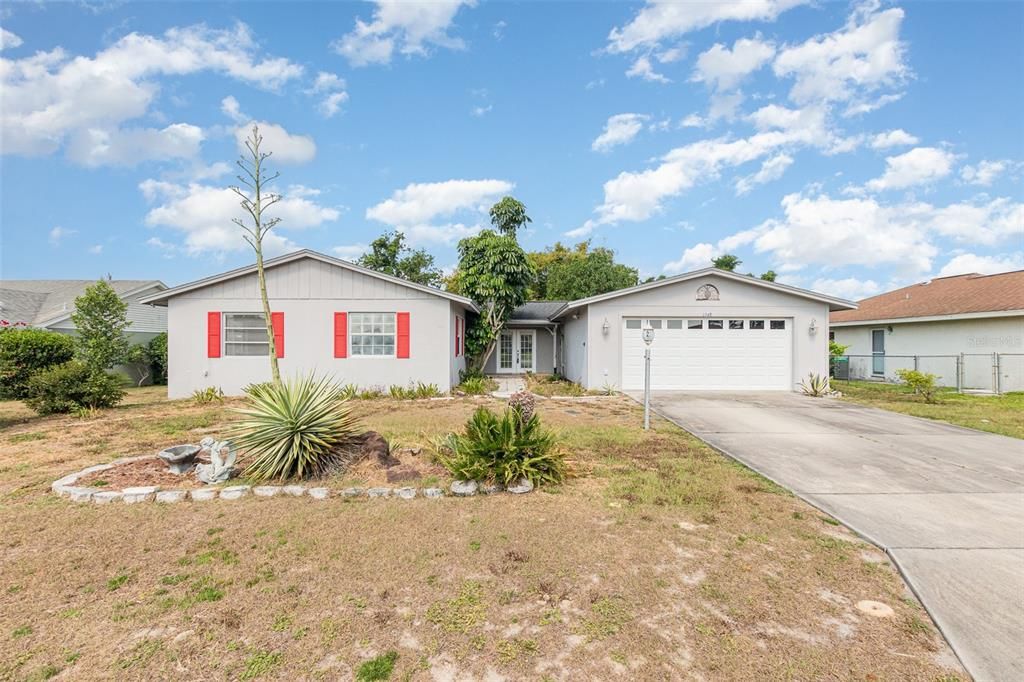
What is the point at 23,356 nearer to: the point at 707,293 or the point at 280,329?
the point at 280,329

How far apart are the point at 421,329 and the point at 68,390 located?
7.81 meters

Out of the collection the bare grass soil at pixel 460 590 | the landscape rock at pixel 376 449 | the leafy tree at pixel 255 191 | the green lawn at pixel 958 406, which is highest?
the leafy tree at pixel 255 191

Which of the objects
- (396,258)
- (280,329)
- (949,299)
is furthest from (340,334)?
(396,258)

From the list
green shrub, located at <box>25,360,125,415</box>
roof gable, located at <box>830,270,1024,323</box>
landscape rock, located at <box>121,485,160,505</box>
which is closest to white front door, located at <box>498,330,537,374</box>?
green shrub, located at <box>25,360,125,415</box>

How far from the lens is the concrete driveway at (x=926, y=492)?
8.54 ft

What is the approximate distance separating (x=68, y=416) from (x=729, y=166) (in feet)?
67.5

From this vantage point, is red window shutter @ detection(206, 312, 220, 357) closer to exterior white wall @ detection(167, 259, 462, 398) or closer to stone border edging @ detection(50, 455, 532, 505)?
exterior white wall @ detection(167, 259, 462, 398)

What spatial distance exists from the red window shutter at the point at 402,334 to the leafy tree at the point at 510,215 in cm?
578

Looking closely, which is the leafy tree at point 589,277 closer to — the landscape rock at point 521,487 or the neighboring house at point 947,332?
the neighboring house at point 947,332

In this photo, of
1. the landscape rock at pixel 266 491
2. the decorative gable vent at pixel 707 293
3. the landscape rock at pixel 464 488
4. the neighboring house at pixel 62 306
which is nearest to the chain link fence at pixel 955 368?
the decorative gable vent at pixel 707 293

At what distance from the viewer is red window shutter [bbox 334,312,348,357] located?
12641 millimetres

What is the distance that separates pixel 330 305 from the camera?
498 inches

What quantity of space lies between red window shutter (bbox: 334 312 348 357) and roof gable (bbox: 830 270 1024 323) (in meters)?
19.0

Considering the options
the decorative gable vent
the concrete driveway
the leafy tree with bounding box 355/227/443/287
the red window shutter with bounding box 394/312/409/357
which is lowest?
the concrete driveway
